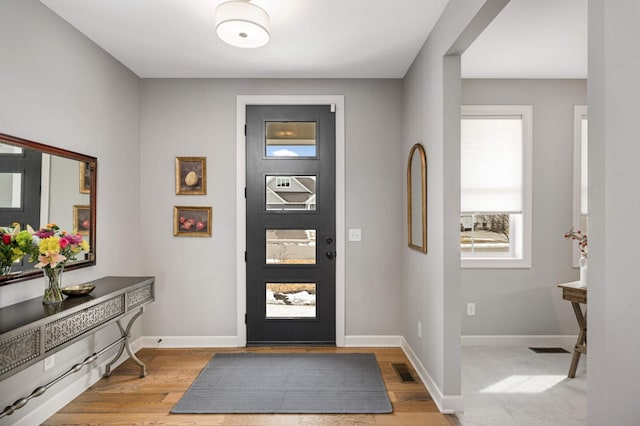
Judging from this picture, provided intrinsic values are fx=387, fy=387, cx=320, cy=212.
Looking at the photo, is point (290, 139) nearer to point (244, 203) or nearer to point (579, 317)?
point (244, 203)

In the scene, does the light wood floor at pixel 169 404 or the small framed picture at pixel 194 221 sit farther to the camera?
the small framed picture at pixel 194 221

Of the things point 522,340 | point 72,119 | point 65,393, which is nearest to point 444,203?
point 522,340

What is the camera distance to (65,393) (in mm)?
2658

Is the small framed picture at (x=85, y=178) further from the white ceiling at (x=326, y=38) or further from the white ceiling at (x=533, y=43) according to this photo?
the white ceiling at (x=533, y=43)

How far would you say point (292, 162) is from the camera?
3787 mm

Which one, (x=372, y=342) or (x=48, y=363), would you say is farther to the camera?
(x=372, y=342)

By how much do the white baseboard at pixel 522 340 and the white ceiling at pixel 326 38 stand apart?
2510mm

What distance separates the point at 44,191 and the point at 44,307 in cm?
74

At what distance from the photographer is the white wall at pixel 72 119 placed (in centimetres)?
223

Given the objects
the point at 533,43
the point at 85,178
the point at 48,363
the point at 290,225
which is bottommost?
the point at 48,363

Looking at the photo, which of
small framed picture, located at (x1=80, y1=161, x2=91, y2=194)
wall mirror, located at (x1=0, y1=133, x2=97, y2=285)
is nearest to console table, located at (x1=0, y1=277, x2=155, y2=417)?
wall mirror, located at (x1=0, y1=133, x2=97, y2=285)

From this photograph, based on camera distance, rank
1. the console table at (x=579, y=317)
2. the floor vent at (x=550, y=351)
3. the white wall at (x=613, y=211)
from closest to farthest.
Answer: the white wall at (x=613, y=211), the console table at (x=579, y=317), the floor vent at (x=550, y=351)

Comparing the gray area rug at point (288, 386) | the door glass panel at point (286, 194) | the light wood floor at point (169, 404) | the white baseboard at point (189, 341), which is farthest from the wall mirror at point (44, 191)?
the door glass panel at point (286, 194)

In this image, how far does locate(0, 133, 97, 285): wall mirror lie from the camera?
217 cm
